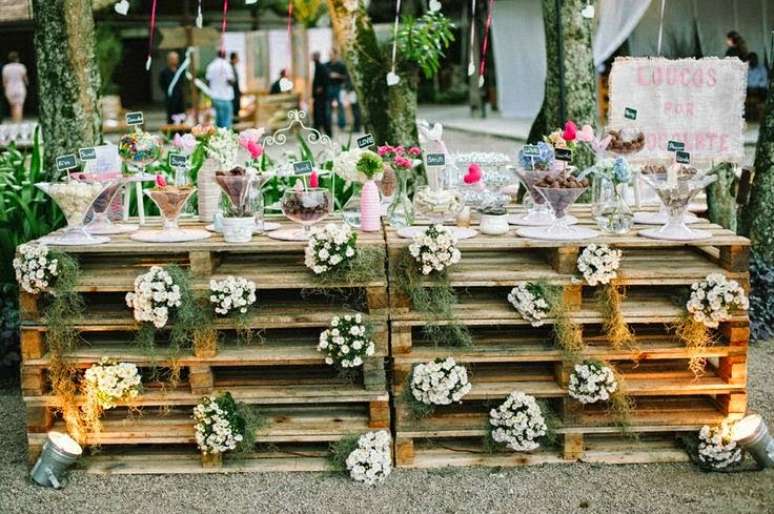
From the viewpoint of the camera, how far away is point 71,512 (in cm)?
382

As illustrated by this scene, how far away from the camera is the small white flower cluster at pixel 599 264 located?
3986 millimetres

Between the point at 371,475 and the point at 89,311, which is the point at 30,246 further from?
the point at 371,475

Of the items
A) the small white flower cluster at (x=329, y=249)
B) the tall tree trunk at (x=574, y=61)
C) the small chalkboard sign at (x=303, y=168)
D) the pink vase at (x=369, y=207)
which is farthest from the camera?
the tall tree trunk at (x=574, y=61)

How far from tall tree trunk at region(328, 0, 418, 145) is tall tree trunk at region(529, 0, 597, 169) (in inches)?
52.6

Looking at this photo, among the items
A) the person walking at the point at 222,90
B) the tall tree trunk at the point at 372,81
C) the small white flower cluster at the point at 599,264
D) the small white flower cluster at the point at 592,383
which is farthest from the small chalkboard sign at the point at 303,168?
the person walking at the point at 222,90

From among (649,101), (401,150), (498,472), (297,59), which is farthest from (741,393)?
(297,59)

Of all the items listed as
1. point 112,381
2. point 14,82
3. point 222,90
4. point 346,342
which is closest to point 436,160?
point 346,342

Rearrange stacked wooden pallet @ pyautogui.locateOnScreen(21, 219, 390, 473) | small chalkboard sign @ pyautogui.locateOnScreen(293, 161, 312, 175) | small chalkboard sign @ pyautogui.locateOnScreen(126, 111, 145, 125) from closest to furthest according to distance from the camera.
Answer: stacked wooden pallet @ pyautogui.locateOnScreen(21, 219, 390, 473) → small chalkboard sign @ pyautogui.locateOnScreen(293, 161, 312, 175) → small chalkboard sign @ pyautogui.locateOnScreen(126, 111, 145, 125)

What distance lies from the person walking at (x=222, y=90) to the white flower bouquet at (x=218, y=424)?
11.1 meters

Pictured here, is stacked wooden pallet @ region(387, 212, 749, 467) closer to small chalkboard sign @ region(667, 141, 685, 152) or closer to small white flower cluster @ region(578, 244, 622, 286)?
small white flower cluster @ region(578, 244, 622, 286)

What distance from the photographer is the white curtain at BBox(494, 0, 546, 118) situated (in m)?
17.5

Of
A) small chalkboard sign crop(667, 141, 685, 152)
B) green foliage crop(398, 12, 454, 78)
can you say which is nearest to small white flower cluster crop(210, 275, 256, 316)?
small chalkboard sign crop(667, 141, 685, 152)

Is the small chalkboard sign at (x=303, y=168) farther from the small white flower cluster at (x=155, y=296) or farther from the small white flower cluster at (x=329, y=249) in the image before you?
the small white flower cluster at (x=155, y=296)

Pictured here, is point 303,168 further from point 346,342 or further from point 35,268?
point 35,268
